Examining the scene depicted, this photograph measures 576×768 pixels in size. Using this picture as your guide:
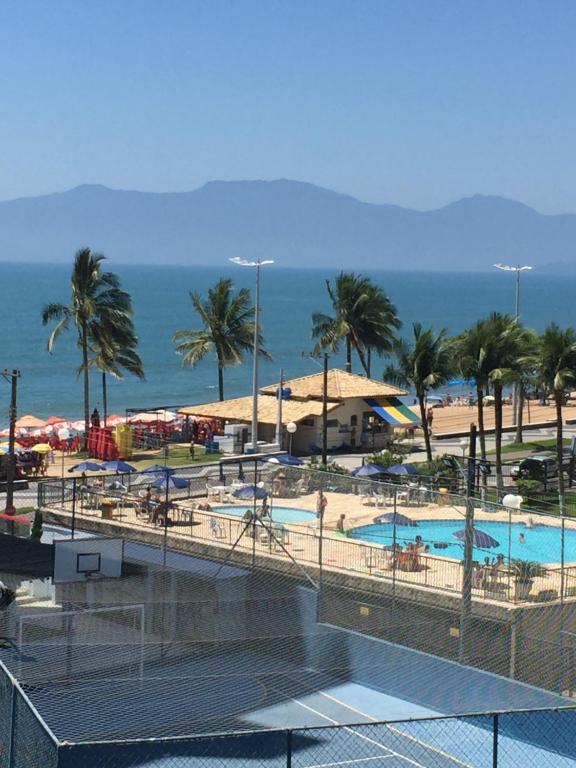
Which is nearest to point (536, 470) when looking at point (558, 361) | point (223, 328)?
point (558, 361)

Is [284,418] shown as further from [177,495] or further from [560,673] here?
[560,673]

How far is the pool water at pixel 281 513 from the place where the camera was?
25688 millimetres

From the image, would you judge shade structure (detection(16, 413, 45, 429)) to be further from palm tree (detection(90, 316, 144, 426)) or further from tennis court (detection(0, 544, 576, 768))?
tennis court (detection(0, 544, 576, 768))

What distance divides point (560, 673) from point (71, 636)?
736 cm

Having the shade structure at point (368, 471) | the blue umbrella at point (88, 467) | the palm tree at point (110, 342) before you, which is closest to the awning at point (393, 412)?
the shade structure at point (368, 471)

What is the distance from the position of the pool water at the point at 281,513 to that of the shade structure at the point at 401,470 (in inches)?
407

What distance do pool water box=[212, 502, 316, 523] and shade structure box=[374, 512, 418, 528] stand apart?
5.06 ft

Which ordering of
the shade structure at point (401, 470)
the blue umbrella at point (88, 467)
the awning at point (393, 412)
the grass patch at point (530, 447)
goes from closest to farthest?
the shade structure at point (401, 470)
the blue umbrella at point (88, 467)
the grass patch at point (530, 447)
the awning at point (393, 412)

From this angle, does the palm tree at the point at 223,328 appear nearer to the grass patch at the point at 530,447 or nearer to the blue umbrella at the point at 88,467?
the grass patch at the point at 530,447

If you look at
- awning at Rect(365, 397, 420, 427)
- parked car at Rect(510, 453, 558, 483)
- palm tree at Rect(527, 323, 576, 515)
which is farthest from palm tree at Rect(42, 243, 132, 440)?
palm tree at Rect(527, 323, 576, 515)

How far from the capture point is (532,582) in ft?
68.9

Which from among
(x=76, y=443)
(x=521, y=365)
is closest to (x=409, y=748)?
(x=521, y=365)

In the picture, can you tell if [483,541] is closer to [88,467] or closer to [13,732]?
[13,732]

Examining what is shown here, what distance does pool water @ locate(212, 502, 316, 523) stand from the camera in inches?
1011
